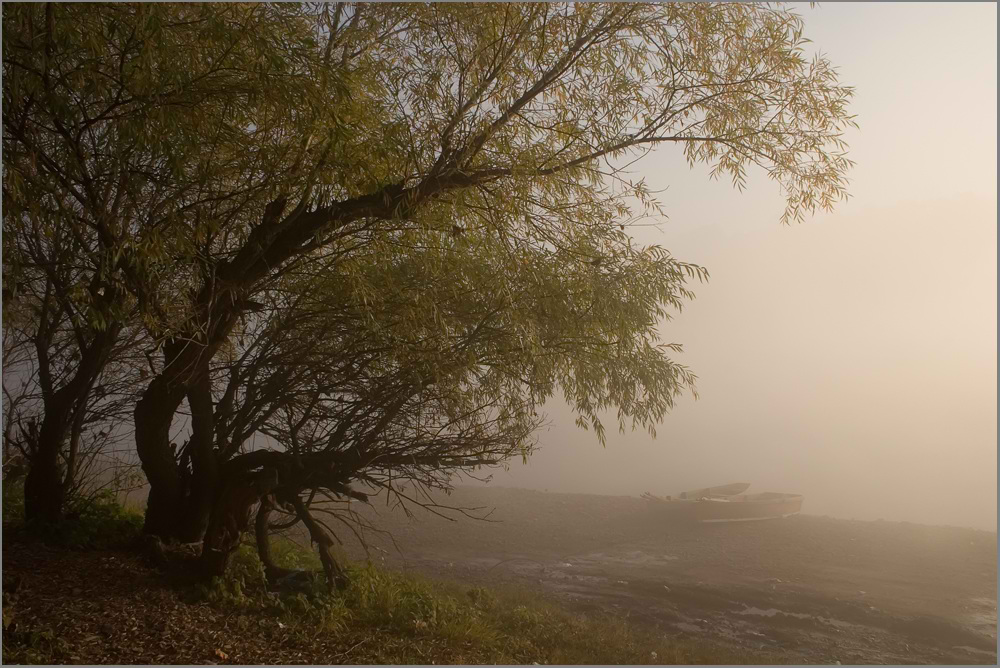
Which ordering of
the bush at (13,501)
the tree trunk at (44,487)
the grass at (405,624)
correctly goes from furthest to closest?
the bush at (13,501) → the tree trunk at (44,487) → the grass at (405,624)

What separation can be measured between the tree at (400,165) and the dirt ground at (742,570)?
151 cm

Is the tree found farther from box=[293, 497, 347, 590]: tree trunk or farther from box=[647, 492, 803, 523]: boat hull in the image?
box=[647, 492, 803, 523]: boat hull

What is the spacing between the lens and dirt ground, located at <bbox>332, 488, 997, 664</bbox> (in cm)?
484

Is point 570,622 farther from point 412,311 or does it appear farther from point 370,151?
point 370,151

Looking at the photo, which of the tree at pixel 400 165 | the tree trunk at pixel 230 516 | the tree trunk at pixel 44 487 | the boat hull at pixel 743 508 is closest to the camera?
the tree at pixel 400 165

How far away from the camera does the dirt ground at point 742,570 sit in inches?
190

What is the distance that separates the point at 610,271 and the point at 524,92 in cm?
119

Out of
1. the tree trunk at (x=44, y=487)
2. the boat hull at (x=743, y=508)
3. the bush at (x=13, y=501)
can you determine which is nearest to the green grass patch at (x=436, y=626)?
the tree trunk at (x=44, y=487)

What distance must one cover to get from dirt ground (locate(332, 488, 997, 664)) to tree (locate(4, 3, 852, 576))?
1513 millimetres

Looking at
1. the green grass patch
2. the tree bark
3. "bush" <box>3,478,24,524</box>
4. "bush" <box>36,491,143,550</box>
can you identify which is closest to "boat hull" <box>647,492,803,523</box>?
the green grass patch

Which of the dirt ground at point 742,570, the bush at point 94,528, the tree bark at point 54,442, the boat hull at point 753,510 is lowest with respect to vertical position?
the dirt ground at point 742,570

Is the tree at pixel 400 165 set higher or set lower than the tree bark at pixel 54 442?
higher

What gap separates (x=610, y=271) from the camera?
4215 millimetres

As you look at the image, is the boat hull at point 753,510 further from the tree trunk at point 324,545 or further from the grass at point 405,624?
the tree trunk at point 324,545
